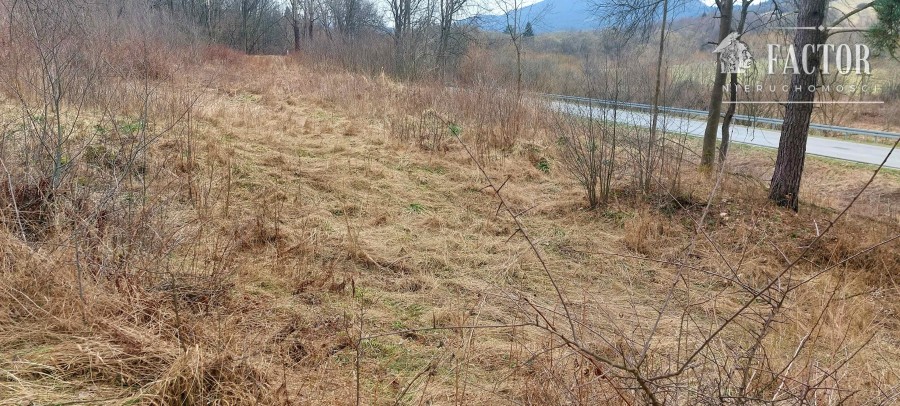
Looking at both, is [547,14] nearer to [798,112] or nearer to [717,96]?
[717,96]

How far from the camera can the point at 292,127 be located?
8.87 meters

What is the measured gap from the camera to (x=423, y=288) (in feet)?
12.8

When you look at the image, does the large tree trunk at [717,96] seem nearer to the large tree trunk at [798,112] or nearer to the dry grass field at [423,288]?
the dry grass field at [423,288]

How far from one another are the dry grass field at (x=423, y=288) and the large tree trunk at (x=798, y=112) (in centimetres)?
28

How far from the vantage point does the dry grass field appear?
7.34 feet

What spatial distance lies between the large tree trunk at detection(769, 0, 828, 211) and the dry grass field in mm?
282

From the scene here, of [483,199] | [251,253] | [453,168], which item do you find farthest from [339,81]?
[251,253]

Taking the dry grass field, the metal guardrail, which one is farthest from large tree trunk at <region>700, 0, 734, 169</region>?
the dry grass field

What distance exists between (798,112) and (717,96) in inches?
84.0

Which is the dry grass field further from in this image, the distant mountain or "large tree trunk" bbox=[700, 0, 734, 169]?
the distant mountain

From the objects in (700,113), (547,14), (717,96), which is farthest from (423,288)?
(547,14)

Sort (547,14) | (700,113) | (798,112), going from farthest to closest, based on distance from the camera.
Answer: (547,14) → (700,113) → (798,112)

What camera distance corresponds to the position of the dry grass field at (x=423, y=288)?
224 centimetres

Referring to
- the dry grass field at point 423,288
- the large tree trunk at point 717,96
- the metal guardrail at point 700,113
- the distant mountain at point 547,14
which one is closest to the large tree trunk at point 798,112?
the dry grass field at point 423,288
